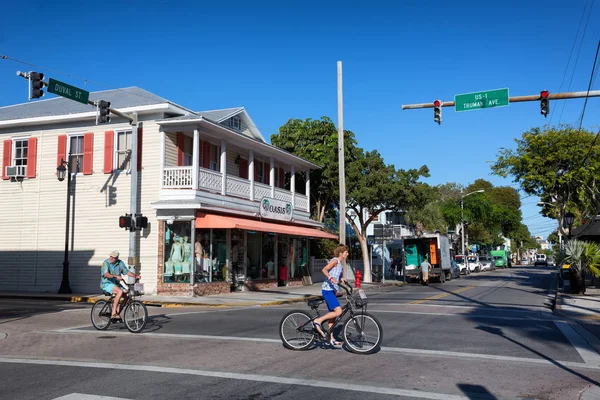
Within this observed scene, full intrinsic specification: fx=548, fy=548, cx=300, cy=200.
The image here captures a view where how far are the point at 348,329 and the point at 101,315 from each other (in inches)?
240

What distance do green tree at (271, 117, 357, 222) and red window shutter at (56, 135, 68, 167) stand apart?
47.6ft

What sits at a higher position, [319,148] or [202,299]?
[319,148]

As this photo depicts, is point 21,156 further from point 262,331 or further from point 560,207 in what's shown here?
point 560,207

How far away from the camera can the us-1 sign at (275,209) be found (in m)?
25.9

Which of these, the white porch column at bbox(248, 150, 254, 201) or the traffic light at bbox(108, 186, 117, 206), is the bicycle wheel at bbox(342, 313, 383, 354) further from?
the white porch column at bbox(248, 150, 254, 201)

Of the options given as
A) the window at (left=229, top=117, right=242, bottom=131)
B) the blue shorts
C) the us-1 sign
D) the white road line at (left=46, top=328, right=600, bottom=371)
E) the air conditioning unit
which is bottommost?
the white road line at (left=46, top=328, right=600, bottom=371)

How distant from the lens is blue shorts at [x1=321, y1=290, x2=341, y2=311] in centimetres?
918

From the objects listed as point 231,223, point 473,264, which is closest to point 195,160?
point 231,223

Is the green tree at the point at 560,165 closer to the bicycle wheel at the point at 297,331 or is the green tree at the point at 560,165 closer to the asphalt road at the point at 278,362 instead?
the asphalt road at the point at 278,362

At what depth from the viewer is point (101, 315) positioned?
12.3m

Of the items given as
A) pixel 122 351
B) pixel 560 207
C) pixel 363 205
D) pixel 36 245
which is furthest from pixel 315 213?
pixel 122 351

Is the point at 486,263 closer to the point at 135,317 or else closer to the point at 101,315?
the point at 135,317

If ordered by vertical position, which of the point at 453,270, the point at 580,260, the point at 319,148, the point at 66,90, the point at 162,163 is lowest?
the point at 453,270

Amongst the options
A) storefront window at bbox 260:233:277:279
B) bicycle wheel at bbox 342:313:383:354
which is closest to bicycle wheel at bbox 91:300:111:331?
bicycle wheel at bbox 342:313:383:354
